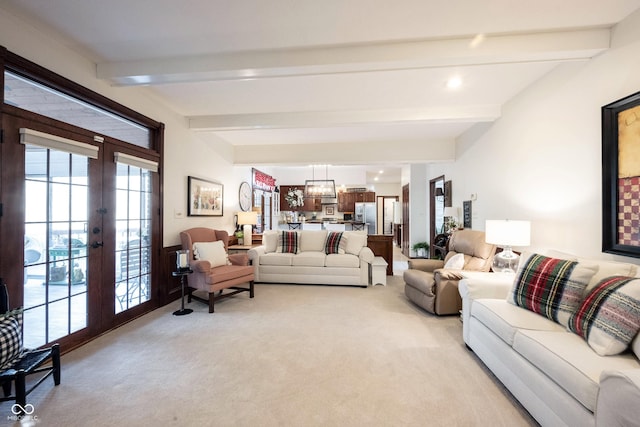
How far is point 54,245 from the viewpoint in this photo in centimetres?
233

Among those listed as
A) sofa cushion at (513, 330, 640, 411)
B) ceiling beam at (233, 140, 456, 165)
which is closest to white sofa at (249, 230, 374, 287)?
ceiling beam at (233, 140, 456, 165)

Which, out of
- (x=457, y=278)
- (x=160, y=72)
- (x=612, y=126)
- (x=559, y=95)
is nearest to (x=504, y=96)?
(x=559, y=95)

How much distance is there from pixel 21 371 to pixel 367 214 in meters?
8.74

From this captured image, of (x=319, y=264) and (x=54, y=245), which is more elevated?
(x=54, y=245)

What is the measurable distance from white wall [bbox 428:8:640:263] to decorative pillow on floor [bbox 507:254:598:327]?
0.55 m

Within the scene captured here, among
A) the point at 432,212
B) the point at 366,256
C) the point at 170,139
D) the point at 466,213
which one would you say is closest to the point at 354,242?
the point at 366,256

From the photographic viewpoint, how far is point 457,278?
310cm

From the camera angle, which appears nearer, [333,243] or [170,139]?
[170,139]

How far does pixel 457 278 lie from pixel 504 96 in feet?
7.75

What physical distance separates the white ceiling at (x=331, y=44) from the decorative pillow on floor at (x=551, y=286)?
172cm

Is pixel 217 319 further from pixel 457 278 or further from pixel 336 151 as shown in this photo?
pixel 336 151

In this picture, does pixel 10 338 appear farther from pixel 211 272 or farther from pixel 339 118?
pixel 339 118

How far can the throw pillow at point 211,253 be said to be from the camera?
368 cm

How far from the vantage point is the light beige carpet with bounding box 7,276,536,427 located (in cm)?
164
